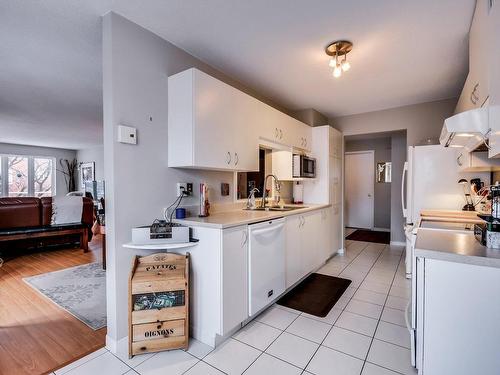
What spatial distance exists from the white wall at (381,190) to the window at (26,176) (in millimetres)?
8879

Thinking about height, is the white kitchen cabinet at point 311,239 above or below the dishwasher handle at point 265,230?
below

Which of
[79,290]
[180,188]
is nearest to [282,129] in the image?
[180,188]

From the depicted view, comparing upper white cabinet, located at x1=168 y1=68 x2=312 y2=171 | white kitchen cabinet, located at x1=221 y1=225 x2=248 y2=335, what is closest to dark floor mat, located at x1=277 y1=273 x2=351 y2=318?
white kitchen cabinet, located at x1=221 y1=225 x2=248 y2=335

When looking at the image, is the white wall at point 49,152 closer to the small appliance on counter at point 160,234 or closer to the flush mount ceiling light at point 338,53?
the small appliance on counter at point 160,234

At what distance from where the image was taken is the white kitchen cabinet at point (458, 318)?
1070 millimetres

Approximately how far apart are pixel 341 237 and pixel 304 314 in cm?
218

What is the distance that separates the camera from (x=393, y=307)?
93.8 inches

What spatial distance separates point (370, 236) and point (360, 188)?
4.32ft

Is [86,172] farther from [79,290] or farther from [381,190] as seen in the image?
[381,190]

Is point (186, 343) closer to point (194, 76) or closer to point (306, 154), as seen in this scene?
point (194, 76)

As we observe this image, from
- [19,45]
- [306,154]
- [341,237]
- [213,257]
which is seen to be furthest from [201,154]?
[341,237]

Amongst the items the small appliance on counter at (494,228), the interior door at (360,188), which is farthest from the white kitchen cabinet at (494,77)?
the interior door at (360,188)

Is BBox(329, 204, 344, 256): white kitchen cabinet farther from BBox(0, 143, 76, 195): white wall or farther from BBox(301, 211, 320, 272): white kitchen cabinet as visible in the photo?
BBox(0, 143, 76, 195): white wall

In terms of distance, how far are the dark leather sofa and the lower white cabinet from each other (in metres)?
3.74
